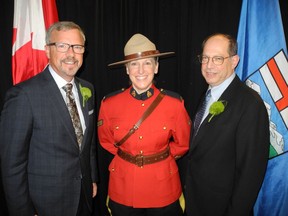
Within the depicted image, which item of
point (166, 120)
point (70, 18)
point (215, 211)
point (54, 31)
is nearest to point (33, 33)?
point (70, 18)

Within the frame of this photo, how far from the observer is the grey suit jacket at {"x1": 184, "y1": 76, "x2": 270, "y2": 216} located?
1.68 m

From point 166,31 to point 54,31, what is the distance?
1442mm

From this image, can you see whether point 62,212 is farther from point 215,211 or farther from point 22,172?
point 215,211

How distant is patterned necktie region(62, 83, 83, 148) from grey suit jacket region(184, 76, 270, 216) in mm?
987

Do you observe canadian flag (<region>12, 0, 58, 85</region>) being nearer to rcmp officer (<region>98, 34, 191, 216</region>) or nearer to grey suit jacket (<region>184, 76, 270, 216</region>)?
rcmp officer (<region>98, 34, 191, 216</region>)

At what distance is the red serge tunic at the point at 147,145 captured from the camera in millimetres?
2080

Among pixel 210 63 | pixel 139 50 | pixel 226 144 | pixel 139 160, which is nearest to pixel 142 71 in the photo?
pixel 139 50

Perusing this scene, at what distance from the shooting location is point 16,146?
161 centimetres

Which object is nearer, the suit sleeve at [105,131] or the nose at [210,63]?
the nose at [210,63]

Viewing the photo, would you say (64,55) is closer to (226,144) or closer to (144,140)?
(144,140)

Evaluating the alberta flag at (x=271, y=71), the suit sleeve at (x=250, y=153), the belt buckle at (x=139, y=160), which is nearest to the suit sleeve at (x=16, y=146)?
the belt buckle at (x=139, y=160)

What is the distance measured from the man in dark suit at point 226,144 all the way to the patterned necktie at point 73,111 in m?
0.99

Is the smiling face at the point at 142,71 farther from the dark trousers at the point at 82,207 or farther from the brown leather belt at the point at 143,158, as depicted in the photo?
the dark trousers at the point at 82,207

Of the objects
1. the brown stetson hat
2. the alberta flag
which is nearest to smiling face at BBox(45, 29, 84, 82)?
the brown stetson hat
